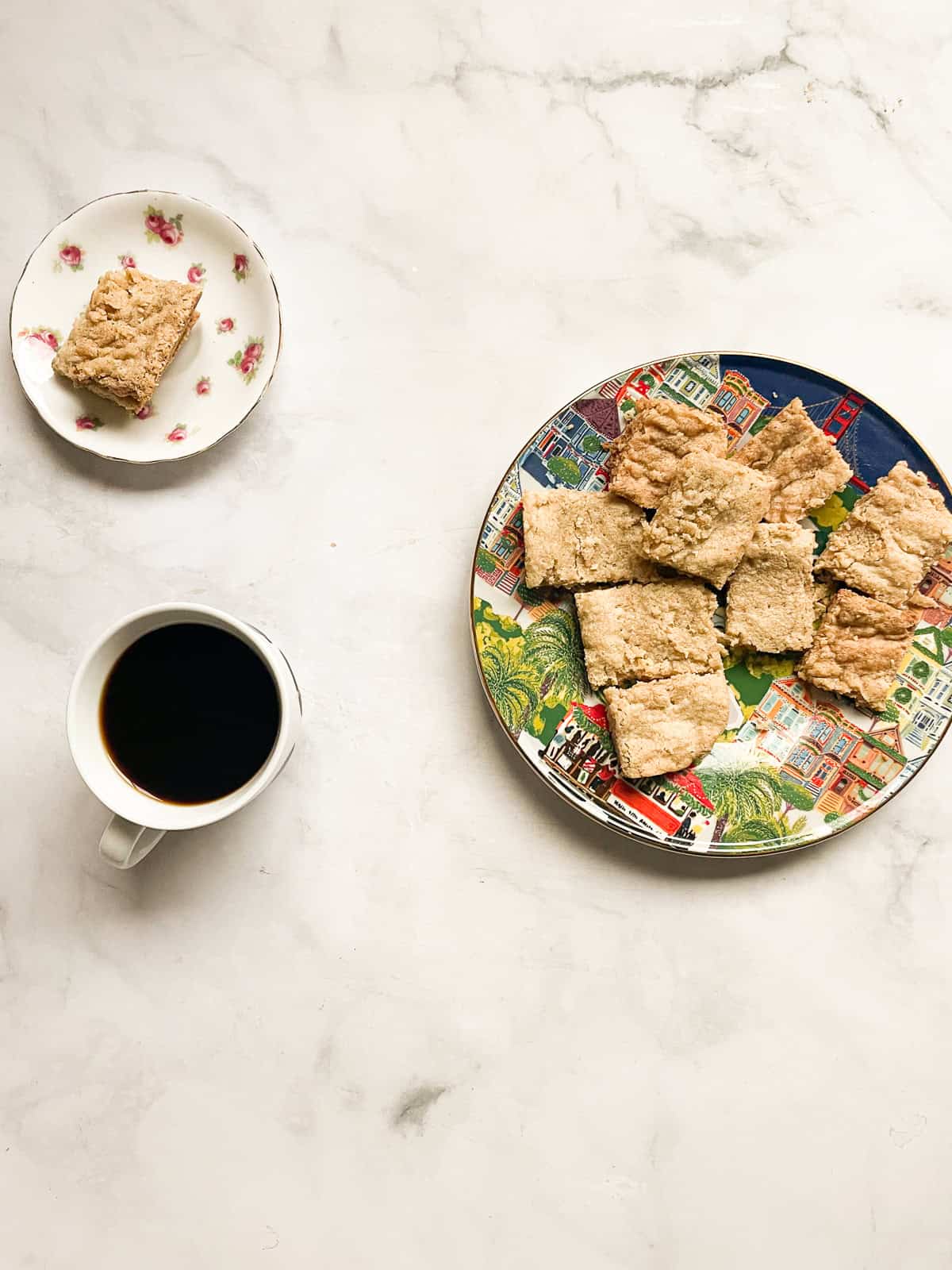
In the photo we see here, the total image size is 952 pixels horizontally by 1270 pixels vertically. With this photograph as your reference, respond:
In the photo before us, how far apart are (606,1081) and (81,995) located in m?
1.23

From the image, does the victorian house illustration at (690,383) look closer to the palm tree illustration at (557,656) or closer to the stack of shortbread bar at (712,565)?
the stack of shortbread bar at (712,565)

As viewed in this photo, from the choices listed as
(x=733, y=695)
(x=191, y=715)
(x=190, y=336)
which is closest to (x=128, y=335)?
(x=190, y=336)

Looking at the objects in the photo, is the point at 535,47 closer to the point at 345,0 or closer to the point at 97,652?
the point at 345,0

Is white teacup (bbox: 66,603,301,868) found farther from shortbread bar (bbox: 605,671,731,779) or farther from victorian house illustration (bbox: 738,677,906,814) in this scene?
victorian house illustration (bbox: 738,677,906,814)

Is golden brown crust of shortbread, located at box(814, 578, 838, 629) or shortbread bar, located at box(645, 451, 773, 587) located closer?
shortbread bar, located at box(645, 451, 773, 587)

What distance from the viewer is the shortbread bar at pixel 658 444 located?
186cm

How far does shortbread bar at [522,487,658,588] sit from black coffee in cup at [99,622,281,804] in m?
0.61

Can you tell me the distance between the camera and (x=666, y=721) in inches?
→ 72.7

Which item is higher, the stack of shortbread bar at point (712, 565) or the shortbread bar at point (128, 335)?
the stack of shortbread bar at point (712, 565)

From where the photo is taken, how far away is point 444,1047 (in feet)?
6.82

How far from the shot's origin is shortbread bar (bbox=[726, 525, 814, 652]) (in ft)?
6.11

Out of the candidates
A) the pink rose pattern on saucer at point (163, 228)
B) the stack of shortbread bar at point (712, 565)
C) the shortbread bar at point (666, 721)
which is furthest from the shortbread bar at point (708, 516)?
the pink rose pattern on saucer at point (163, 228)

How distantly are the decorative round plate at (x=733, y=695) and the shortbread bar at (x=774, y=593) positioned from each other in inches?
2.7

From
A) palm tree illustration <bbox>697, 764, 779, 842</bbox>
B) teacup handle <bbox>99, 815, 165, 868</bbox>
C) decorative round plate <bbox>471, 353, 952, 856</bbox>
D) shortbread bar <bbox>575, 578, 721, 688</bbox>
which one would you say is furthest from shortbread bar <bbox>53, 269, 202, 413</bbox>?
palm tree illustration <bbox>697, 764, 779, 842</bbox>
